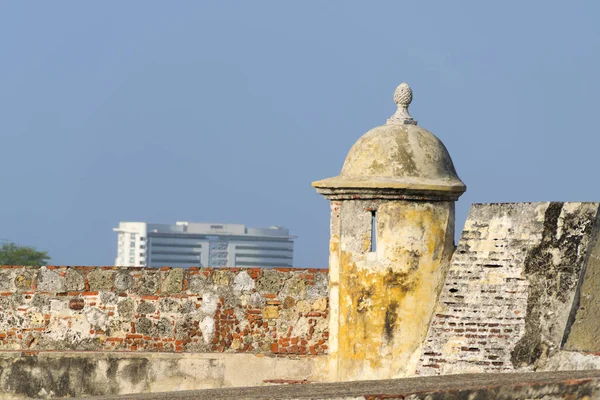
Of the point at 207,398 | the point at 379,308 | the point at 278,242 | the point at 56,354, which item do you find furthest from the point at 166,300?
the point at 278,242

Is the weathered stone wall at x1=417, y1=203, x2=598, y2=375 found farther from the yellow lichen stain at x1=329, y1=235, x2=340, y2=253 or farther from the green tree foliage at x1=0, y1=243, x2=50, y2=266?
the green tree foliage at x1=0, y1=243, x2=50, y2=266

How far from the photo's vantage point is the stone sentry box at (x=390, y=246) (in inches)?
395

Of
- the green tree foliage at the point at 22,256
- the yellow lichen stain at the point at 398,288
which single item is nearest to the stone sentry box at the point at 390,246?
the yellow lichen stain at the point at 398,288

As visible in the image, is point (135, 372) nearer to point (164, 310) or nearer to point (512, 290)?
point (164, 310)

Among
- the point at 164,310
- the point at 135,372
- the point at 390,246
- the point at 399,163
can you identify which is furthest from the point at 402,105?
the point at 135,372

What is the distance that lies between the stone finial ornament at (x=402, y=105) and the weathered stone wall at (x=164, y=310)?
4.70ft

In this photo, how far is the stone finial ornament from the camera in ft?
34.4

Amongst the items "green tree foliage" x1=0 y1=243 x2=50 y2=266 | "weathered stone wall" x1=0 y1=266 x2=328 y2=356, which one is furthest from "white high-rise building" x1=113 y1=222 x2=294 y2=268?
"weathered stone wall" x1=0 y1=266 x2=328 y2=356

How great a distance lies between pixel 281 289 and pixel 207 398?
4.50 m

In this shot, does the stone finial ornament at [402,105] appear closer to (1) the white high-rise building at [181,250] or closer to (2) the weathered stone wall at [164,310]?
(2) the weathered stone wall at [164,310]

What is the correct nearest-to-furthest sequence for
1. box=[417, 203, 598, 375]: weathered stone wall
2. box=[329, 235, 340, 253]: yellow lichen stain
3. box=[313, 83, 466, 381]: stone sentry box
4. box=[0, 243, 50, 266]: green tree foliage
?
1. box=[417, 203, 598, 375]: weathered stone wall
2. box=[313, 83, 466, 381]: stone sentry box
3. box=[329, 235, 340, 253]: yellow lichen stain
4. box=[0, 243, 50, 266]: green tree foliage

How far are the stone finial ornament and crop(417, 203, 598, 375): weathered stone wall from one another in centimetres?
101

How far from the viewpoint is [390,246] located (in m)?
10.1

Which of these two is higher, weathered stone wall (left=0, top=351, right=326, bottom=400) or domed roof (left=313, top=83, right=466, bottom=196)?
domed roof (left=313, top=83, right=466, bottom=196)
